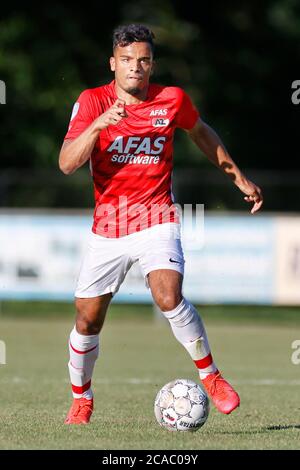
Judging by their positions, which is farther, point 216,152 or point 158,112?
point 216,152

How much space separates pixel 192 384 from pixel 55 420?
0.96 m

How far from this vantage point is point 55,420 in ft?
22.9

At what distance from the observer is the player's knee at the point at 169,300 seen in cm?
656

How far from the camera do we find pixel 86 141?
6312 millimetres

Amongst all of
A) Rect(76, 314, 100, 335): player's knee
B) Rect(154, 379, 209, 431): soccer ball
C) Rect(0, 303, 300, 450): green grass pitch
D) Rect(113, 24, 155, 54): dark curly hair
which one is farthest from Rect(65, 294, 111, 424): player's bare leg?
Rect(113, 24, 155, 54): dark curly hair

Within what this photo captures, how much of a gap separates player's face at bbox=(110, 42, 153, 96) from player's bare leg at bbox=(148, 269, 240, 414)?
46.1 inches

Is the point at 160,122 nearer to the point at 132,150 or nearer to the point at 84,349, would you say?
the point at 132,150

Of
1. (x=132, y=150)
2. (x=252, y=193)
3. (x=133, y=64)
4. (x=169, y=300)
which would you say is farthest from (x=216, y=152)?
(x=169, y=300)

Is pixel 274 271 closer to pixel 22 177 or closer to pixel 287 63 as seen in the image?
pixel 22 177

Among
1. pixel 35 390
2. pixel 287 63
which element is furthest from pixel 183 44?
pixel 35 390

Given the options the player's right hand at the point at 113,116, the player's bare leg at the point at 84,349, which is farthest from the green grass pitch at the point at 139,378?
the player's right hand at the point at 113,116

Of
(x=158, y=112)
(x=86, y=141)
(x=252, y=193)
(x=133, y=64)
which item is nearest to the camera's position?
(x=86, y=141)

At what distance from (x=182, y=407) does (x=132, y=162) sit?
1538 millimetres

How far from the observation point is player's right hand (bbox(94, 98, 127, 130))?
20.0 ft
